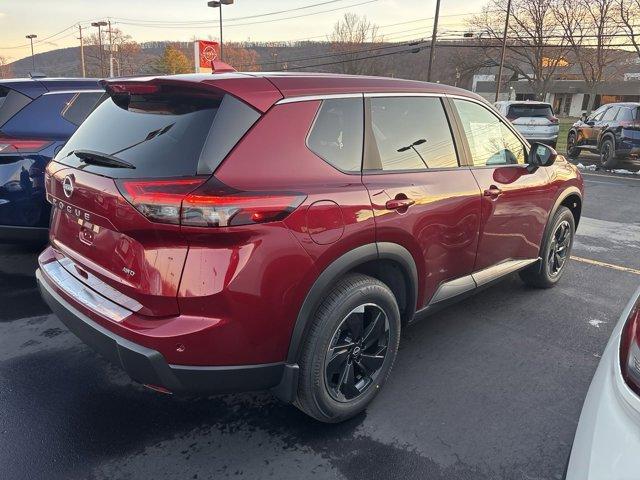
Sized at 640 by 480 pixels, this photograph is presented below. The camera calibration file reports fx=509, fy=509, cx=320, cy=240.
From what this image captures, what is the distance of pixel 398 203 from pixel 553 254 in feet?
8.38

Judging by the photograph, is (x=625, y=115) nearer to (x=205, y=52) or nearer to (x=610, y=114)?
(x=610, y=114)

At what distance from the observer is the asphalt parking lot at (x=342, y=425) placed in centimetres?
240

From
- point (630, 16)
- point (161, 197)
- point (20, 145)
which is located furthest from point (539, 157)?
point (630, 16)

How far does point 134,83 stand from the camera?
2.52 metres

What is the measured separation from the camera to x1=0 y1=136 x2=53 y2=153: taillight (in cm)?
429

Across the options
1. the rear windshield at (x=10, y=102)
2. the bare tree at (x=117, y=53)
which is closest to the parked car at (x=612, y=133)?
the rear windshield at (x=10, y=102)

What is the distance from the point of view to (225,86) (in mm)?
2287

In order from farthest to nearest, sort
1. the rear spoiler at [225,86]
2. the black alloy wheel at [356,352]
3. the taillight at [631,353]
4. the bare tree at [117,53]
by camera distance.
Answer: the bare tree at [117,53] < the black alloy wheel at [356,352] < the rear spoiler at [225,86] < the taillight at [631,353]

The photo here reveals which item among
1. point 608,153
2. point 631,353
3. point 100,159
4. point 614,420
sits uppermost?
point 100,159

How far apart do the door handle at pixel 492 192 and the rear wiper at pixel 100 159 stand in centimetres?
226

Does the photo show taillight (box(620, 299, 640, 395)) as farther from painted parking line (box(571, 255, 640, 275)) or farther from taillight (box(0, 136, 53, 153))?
taillight (box(0, 136, 53, 153))

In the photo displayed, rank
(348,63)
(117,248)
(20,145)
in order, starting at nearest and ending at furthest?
(117,248), (20,145), (348,63)

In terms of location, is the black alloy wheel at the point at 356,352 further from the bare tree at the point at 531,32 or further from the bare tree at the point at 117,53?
the bare tree at the point at 117,53

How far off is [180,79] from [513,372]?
2643 mm
